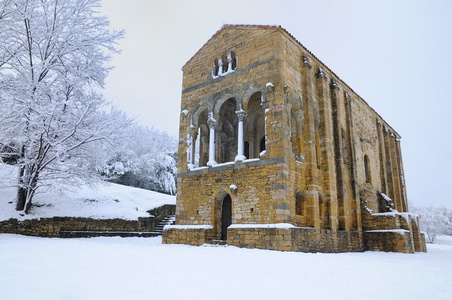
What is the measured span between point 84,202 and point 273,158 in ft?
37.5

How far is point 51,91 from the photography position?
12.7 meters

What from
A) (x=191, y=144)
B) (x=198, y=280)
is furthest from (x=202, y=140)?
(x=198, y=280)

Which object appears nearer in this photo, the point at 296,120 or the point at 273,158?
the point at 273,158

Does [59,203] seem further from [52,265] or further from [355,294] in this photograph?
[355,294]

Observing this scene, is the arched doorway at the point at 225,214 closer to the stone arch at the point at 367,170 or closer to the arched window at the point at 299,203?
the arched window at the point at 299,203

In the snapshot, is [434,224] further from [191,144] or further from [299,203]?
[191,144]

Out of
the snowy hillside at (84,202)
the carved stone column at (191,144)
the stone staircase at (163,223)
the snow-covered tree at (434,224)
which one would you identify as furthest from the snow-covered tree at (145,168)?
the snow-covered tree at (434,224)

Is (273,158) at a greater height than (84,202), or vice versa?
(273,158)

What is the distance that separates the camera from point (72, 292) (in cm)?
377

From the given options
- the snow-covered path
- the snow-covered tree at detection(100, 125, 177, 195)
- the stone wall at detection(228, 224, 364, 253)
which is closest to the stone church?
the stone wall at detection(228, 224, 364, 253)

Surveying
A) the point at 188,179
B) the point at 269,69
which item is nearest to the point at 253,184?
the point at 188,179

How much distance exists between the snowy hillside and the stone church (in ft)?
18.0

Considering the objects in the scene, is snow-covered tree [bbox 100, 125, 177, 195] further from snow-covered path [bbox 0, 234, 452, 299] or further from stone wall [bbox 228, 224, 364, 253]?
snow-covered path [bbox 0, 234, 452, 299]

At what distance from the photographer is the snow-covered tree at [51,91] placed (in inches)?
464
